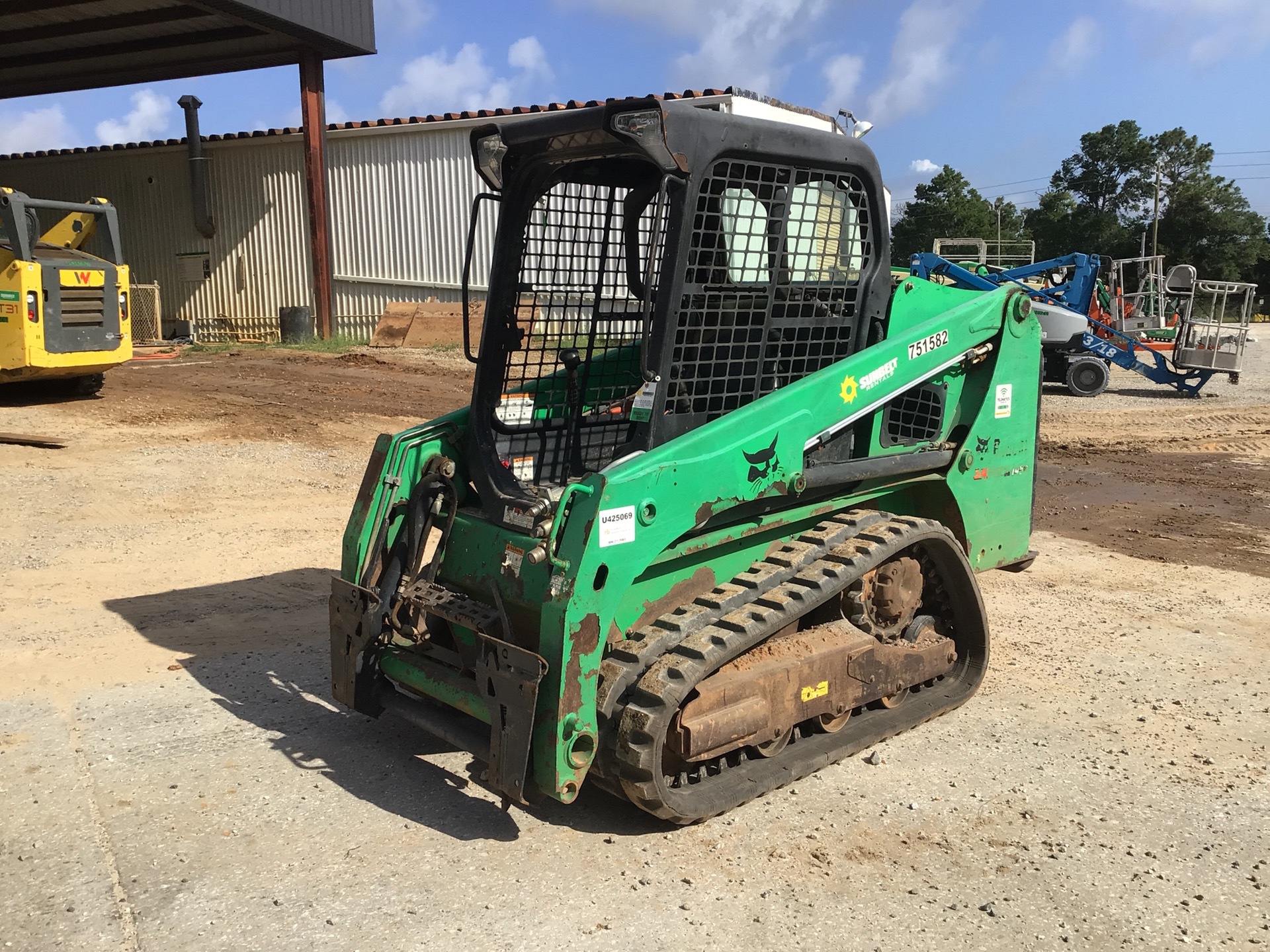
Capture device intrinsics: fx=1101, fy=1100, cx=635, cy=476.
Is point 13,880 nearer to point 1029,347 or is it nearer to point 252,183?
point 1029,347

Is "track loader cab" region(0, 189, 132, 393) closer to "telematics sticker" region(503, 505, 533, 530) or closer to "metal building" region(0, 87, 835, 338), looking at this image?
"metal building" region(0, 87, 835, 338)

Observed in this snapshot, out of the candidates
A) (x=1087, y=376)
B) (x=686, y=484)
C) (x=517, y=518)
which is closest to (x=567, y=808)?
(x=517, y=518)

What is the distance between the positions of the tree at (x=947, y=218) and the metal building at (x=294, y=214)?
36385 millimetres

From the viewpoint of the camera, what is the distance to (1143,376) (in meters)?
18.9

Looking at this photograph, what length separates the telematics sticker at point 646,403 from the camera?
387 cm

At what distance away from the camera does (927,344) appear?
A: 4559 millimetres

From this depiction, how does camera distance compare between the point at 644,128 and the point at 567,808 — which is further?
the point at 567,808

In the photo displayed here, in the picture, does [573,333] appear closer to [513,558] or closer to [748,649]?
[513,558]

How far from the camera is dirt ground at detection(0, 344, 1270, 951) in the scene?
3.26 m

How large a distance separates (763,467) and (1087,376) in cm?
1499

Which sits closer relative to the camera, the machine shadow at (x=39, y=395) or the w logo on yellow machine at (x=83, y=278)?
the w logo on yellow machine at (x=83, y=278)

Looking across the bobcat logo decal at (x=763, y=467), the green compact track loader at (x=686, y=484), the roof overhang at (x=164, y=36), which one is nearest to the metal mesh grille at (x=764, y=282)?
the green compact track loader at (x=686, y=484)

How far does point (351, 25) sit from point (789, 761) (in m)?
17.7

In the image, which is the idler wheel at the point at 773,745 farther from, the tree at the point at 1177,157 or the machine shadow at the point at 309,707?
the tree at the point at 1177,157
